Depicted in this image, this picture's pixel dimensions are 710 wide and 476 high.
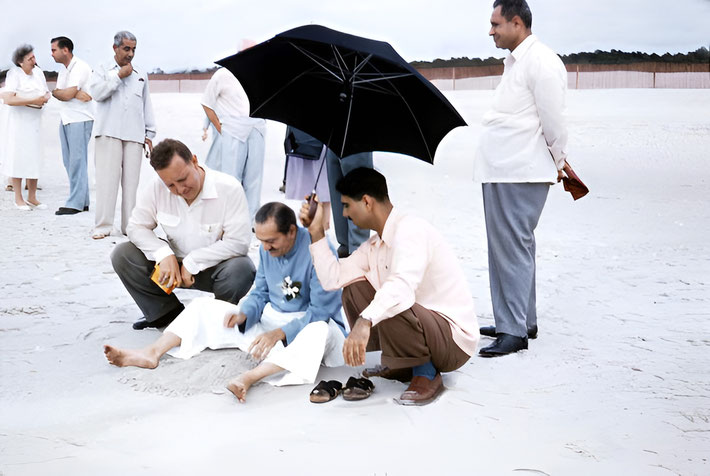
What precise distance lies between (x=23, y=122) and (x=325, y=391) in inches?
188

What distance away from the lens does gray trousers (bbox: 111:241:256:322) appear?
2.89 meters

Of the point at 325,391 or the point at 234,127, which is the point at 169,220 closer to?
the point at 325,391

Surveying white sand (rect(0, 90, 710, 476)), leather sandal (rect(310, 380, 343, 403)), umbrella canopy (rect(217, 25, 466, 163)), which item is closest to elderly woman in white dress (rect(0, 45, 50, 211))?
white sand (rect(0, 90, 710, 476))

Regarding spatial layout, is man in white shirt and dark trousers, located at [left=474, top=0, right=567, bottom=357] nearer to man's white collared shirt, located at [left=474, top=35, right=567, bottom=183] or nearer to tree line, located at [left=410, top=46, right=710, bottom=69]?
man's white collared shirt, located at [left=474, top=35, right=567, bottom=183]

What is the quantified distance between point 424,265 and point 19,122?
4905mm

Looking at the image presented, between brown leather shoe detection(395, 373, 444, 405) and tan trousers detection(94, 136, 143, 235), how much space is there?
308 cm

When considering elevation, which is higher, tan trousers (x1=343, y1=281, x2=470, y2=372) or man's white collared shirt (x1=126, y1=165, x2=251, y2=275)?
man's white collared shirt (x1=126, y1=165, x2=251, y2=275)

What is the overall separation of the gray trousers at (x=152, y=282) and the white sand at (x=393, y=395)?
140 mm

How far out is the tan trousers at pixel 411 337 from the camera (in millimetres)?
2217

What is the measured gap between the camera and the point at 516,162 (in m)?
2.77

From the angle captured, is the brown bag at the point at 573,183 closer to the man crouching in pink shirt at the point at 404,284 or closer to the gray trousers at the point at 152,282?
the man crouching in pink shirt at the point at 404,284

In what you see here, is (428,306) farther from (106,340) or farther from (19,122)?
(19,122)

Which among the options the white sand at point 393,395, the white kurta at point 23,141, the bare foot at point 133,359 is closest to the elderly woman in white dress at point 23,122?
the white kurta at point 23,141

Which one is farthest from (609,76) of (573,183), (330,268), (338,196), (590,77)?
(330,268)
